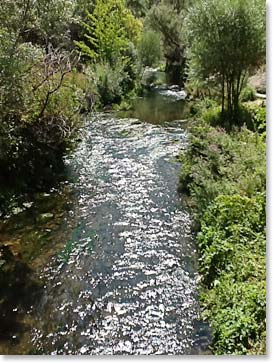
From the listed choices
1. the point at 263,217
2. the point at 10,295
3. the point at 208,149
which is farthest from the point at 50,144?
the point at 263,217

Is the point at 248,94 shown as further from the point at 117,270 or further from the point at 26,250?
the point at 26,250

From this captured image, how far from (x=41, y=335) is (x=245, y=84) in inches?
495

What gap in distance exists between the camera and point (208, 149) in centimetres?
1019

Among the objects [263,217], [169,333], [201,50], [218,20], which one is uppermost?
[218,20]

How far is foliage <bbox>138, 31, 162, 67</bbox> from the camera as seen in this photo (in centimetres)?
3050

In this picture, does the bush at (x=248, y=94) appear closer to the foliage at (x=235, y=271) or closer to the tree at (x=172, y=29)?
the foliage at (x=235, y=271)

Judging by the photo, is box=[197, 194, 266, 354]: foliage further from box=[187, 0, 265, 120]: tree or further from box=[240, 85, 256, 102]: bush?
box=[240, 85, 256, 102]: bush

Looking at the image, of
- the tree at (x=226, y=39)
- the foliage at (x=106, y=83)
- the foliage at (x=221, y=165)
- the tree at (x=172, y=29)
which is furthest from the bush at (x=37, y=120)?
the tree at (x=172, y=29)

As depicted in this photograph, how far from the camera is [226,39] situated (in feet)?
45.0

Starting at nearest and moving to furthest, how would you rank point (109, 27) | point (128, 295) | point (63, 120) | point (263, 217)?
1. point (128, 295)
2. point (263, 217)
3. point (63, 120)
4. point (109, 27)

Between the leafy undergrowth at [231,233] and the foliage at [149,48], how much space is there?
21.1 meters

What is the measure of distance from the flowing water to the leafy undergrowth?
0.36m

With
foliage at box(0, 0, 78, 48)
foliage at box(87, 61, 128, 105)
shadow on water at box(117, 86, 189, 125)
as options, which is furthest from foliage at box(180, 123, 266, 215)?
foliage at box(87, 61, 128, 105)

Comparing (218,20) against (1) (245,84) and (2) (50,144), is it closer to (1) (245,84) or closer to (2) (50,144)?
(1) (245,84)
